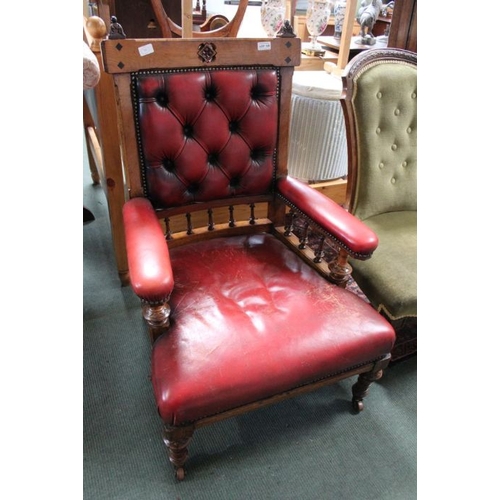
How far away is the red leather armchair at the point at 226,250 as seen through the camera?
938 millimetres

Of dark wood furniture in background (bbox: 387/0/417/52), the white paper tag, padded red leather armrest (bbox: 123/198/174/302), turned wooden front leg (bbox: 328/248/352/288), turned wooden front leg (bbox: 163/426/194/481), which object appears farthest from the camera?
dark wood furniture in background (bbox: 387/0/417/52)

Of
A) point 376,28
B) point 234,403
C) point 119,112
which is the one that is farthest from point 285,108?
point 376,28

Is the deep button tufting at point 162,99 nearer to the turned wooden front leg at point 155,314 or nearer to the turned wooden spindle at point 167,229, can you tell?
the turned wooden spindle at point 167,229

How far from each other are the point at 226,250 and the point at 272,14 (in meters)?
1.38

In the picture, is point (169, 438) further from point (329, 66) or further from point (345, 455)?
point (329, 66)

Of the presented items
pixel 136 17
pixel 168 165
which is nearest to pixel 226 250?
pixel 168 165

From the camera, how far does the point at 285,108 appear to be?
1.31 m

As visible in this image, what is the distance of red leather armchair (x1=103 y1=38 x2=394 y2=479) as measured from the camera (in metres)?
0.94

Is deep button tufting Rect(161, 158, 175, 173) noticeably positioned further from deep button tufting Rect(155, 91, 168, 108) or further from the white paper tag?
the white paper tag

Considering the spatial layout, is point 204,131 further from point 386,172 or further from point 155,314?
point 386,172

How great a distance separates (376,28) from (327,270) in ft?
15.4

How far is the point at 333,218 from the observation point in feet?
3.83

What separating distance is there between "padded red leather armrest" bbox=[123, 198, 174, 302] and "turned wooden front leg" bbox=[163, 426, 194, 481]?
36cm

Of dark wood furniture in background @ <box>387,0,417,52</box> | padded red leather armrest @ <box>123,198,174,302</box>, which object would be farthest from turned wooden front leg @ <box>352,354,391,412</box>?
dark wood furniture in background @ <box>387,0,417,52</box>
